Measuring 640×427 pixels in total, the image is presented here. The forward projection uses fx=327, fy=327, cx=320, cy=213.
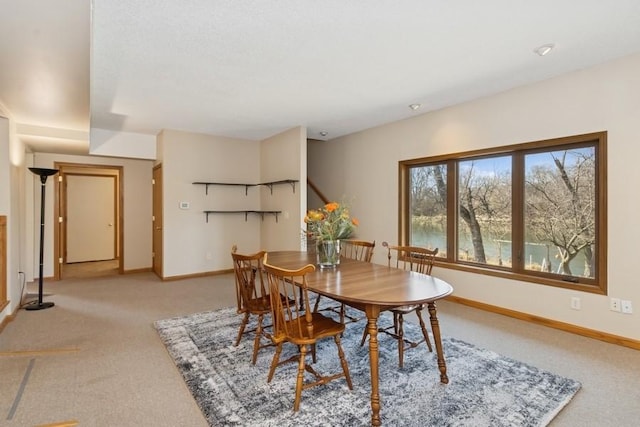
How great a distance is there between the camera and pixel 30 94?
9.76 feet

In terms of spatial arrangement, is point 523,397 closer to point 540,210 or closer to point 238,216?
point 540,210

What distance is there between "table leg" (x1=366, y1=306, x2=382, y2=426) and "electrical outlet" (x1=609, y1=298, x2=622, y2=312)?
2.46 meters

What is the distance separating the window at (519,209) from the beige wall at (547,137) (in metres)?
0.10

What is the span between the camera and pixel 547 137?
10.8 feet

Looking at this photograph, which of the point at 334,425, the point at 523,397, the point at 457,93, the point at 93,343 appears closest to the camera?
the point at 334,425

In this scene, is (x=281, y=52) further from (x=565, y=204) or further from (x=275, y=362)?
(x=565, y=204)

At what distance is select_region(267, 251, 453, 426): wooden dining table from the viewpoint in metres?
1.88

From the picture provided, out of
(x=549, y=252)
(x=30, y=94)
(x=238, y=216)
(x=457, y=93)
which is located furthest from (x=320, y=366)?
(x=238, y=216)

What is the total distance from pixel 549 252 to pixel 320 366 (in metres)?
2.70

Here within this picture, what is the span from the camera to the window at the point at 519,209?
3143mm

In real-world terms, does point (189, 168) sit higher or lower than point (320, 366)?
higher

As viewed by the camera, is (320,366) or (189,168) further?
(189,168)

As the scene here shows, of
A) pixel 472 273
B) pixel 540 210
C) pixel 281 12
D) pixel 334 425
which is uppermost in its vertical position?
pixel 281 12

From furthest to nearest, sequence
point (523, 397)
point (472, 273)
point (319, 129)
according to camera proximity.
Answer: point (319, 129) < point (472, 273) < point (523, 397)
